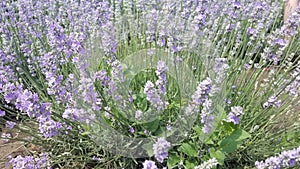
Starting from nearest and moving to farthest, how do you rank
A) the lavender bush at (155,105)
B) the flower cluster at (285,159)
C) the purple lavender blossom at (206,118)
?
the flower cluster at (285,159) < the purple lavender blossom at (206,118) < the lavender bush at (155,105)

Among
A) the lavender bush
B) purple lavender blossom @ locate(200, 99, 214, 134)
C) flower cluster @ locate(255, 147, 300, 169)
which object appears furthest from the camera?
the lavender bush

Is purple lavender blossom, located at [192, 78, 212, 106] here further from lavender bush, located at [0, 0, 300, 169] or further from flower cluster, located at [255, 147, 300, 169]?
flower cluster, located at [255, 147, 300, 169]

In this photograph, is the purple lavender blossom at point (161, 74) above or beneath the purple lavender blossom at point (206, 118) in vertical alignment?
above

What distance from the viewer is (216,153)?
6.03 ft

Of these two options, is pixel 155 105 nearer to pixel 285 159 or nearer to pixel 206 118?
pixel 206 118

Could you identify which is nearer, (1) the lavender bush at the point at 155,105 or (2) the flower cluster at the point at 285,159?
(2) the flower cluster at the point at 285,159

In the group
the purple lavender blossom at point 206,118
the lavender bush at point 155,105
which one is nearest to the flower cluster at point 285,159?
the lavender bush at point 155,105

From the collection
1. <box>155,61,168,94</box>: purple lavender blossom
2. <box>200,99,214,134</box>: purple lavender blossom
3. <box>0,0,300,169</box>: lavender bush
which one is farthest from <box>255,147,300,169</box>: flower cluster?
<box>155,61,168,94</box>: purple lavender blossom

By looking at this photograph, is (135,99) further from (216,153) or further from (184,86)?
(216,153)

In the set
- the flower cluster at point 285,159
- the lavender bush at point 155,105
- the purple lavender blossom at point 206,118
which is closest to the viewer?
the flower cluster at point 285,159

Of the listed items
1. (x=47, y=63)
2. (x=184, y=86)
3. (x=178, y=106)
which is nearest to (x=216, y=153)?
(x=178, y=106)

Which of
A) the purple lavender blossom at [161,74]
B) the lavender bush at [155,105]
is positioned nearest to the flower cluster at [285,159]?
the lavender bush at [155,105]

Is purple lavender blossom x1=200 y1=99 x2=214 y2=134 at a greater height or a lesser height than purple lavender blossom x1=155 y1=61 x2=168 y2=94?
lesser

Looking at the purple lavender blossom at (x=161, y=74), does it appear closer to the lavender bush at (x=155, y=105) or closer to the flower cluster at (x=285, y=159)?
the lavender bush at (x=155, y=105)
